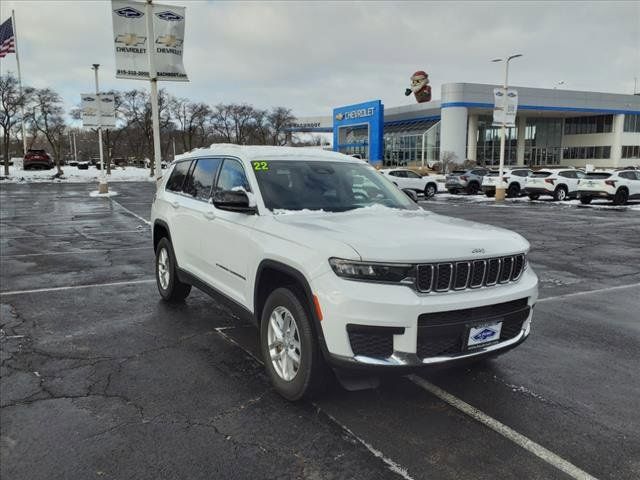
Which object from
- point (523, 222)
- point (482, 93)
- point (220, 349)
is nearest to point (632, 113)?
point (482, 93)

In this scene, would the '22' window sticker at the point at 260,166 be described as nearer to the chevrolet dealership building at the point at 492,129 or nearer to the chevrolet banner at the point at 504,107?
the chevrolet banner at the point at 504,107

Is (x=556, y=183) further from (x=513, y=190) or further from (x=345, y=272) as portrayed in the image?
(x=345, y=272)

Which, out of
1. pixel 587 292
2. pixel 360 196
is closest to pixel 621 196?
pixel 587 292

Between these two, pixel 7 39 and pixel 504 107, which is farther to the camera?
pixel 7 39

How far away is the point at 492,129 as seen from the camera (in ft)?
235

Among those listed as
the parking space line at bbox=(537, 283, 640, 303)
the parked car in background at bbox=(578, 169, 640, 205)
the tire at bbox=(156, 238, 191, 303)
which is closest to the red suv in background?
the parked car in background at bbox=(578, 169, 640, 205)

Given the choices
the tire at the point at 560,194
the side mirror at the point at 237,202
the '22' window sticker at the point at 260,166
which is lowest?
the tire at the point at 560,194

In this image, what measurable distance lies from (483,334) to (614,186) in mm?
23879

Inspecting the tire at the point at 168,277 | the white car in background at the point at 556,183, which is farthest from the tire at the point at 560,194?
the tire at the point at 168,277

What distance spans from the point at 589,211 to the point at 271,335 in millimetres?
20867

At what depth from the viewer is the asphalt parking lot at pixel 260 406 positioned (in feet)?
9.89

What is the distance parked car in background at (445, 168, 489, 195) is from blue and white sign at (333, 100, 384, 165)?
25.6 m

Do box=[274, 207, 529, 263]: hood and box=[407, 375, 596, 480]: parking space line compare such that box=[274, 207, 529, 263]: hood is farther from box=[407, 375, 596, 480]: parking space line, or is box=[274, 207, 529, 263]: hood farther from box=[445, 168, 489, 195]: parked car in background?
box=[445, 168, 489, 195]: parked car in background

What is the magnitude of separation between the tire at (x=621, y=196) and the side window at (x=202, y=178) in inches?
923
